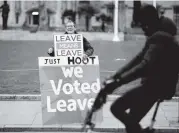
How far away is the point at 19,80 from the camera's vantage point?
12539 millimetres

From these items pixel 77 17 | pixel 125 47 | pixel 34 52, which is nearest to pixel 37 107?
pixel 34 52

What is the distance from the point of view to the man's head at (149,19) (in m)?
5.15

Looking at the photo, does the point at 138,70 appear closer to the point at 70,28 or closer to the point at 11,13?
the point at 70,28

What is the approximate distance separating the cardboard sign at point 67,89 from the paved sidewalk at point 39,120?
0.86 feet

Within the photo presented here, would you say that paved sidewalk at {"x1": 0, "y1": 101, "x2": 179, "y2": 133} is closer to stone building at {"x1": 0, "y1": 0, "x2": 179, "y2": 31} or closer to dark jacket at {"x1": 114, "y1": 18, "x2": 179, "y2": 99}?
dark jacket at {"x1": 114, "y1": 18, "x2": 179, "y2": 99}

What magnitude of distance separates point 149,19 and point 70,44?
2902 millimetres

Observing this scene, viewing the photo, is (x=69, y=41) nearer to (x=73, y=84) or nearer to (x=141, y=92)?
(x=73, y=84)

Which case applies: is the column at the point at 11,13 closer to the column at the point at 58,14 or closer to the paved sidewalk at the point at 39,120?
the column at the point at 58,14

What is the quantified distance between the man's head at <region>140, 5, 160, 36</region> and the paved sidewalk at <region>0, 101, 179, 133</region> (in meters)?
2.60

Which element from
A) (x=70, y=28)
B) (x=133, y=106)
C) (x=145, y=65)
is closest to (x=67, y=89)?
(x=70, y=28)

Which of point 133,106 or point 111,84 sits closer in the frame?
point 111,84

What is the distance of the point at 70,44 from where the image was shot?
25.9ft

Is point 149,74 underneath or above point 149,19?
underneath

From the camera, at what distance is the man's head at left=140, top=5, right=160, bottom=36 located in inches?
203
